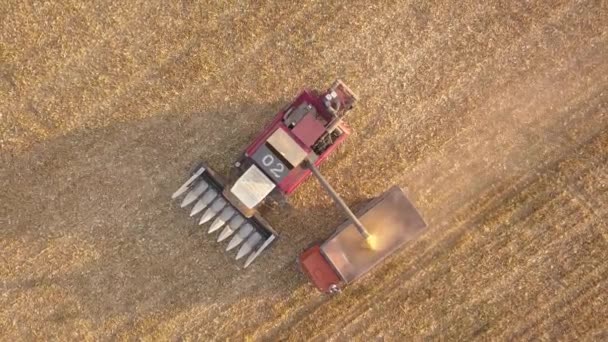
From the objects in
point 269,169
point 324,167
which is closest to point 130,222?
point 269,169

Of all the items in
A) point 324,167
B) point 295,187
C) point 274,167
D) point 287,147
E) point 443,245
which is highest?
point 287,147

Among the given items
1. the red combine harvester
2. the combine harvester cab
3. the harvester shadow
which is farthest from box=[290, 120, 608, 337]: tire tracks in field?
the combine harvester cab

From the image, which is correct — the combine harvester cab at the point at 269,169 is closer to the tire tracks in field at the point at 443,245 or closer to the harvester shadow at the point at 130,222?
the harvester shadow at the point at 130,222

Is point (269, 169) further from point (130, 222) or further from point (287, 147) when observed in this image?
point (130, 222)

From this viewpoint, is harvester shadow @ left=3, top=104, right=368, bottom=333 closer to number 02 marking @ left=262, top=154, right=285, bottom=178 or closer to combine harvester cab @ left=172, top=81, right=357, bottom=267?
combine harvester cab @ left=172, top=81, right=357, bottom=267

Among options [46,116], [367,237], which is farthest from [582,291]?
[46,116]

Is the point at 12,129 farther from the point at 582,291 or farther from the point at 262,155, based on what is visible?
the point at 582,291
